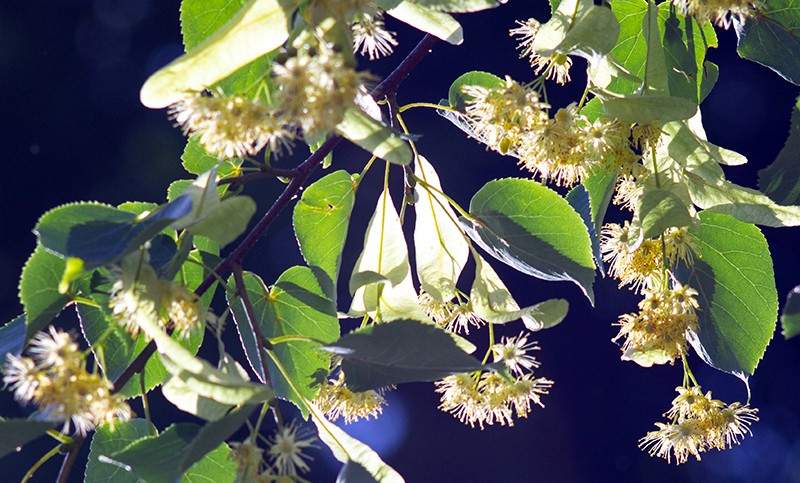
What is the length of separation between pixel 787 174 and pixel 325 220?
13.0 inches

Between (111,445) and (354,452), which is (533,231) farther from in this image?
(111,445)

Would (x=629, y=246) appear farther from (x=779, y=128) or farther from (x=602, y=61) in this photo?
(x=779, y=128)

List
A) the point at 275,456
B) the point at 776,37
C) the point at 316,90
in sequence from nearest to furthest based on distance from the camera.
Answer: the point at 316,90
the point at 275,456
the point at 776,37

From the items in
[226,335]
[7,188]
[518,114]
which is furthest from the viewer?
[7,188]

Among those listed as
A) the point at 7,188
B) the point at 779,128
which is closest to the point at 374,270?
the point at 7,188

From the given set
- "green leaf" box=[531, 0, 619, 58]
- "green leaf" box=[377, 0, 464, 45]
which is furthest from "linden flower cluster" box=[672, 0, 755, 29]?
"green leaf" box=[377, 0, 464, 45]

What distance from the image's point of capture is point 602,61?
Result: 0.74 meters

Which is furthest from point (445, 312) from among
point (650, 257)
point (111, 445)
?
point (111, 445)

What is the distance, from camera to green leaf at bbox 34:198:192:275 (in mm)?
555

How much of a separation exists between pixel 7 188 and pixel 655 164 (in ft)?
12.3

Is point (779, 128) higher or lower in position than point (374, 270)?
lower

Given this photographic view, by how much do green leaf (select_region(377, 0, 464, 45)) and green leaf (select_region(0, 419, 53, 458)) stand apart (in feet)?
1.02

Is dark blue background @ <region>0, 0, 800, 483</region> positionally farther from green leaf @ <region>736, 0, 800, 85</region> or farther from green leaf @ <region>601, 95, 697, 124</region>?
green leaf @ <region>601, 95, 697, 124</region>

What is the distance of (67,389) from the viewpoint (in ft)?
1.89
